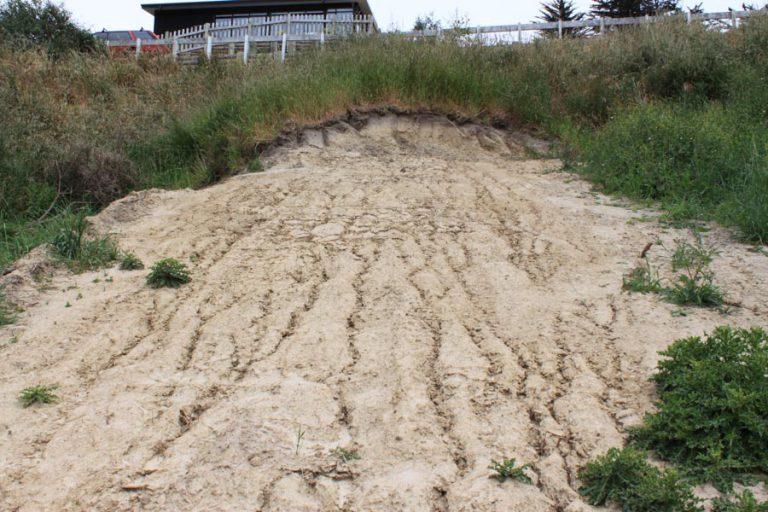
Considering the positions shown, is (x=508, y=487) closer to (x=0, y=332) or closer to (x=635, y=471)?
(x=635, y=471)

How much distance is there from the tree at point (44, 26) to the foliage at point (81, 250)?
10.7 m

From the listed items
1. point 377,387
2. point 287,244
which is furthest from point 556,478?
point 287,244

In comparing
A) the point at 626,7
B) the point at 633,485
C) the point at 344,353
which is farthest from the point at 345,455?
the point at 626,7

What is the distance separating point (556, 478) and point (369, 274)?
2253 mm

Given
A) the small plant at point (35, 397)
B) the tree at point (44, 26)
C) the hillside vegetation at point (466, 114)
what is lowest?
the small plant at point (35, 397)

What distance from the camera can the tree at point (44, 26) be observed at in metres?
15.1

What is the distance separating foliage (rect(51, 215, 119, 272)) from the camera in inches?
204

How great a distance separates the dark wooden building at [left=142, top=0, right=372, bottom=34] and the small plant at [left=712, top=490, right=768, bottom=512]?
22597 millimetres

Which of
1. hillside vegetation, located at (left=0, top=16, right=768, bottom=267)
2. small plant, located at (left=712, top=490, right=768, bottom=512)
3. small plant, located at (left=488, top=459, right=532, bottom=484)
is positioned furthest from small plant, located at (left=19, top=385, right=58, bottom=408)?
small plant, located at (left=712, top=490, right=768, bottom=512)

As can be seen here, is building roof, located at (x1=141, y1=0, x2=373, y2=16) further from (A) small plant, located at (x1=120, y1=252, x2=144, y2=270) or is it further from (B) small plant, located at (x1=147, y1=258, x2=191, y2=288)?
(B) small plant, located at (x1=147, y1=258, x2=191, y2=288)

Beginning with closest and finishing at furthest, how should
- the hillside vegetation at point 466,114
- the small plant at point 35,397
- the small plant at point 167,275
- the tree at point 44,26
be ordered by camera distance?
the small plant at point 35,397 < the small plant at point 167,275 < the hillside vegetation at point 466,114 < the tree at point 44,26

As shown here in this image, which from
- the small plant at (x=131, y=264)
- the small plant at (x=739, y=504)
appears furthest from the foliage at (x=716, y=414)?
the small plant at (x=131, y=264)

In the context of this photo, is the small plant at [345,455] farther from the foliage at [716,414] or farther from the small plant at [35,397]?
the small plant at [35,397]

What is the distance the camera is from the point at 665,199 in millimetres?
6277
